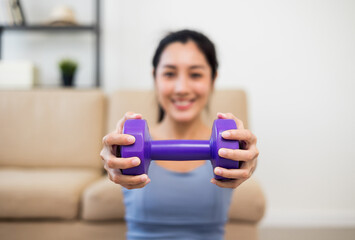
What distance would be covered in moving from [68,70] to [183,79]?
4.47 feet

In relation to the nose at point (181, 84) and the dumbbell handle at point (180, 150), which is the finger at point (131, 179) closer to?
the dumbbell handle at point (180, 150)

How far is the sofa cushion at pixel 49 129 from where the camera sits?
1540 mm

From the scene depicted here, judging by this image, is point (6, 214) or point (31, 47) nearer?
point (6, 214)

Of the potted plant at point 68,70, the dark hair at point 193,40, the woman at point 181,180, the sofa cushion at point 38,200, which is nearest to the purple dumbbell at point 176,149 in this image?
the woman at point 181,180

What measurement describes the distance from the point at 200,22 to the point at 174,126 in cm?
126

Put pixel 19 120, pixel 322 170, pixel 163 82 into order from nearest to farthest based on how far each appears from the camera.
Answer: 1. pixel 163 82
2. pixel 19 120
3. pixel 322 170

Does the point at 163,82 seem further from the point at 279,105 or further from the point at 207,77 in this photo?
the point at 279,105

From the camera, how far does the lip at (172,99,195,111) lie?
0.82m

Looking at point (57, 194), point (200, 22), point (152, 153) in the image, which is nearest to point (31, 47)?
point (200, 22)

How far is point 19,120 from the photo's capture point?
1.58 m

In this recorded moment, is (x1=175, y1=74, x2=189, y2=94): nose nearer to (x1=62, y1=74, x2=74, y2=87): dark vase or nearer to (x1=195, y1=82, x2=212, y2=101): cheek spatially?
(x1=195, y1=82, x2=212, y2=101): cheek

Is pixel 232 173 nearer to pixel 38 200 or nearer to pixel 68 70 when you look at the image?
pixel 38 200

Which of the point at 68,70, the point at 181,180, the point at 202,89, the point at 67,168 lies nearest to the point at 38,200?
the point at 67,168

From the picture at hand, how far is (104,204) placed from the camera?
1108mm
